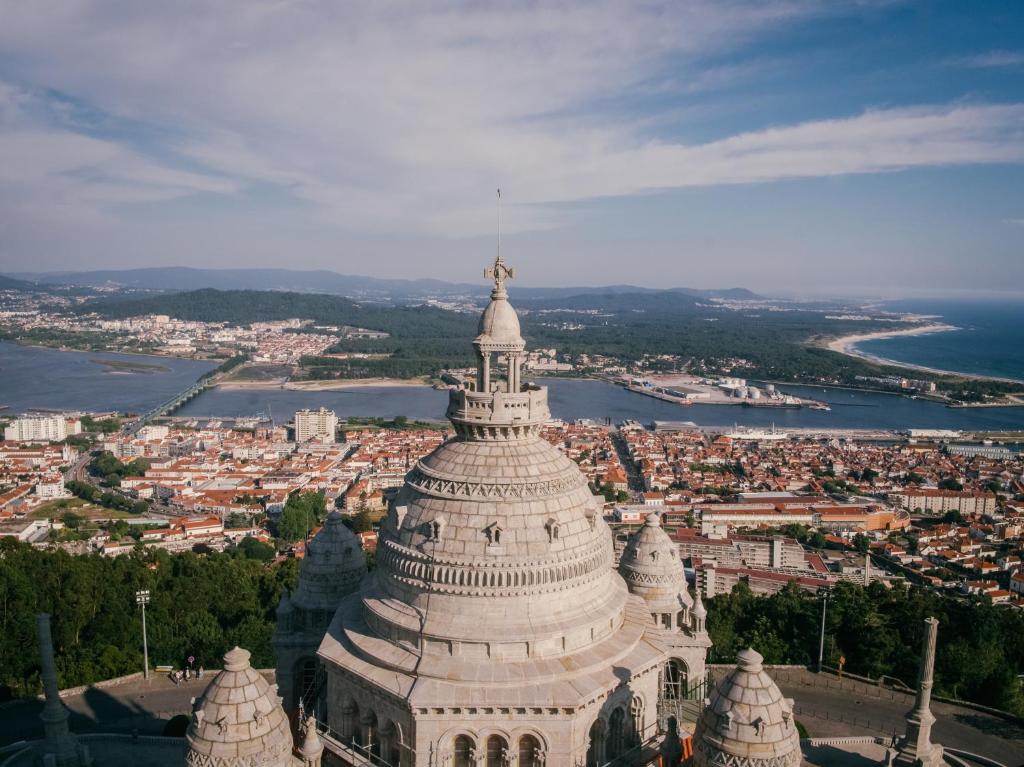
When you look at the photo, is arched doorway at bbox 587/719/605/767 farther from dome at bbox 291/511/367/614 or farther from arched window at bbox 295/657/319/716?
arched window at bbox 295/657/319/716

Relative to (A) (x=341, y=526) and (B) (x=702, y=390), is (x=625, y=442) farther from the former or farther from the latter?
(A) (x=341, y=526)

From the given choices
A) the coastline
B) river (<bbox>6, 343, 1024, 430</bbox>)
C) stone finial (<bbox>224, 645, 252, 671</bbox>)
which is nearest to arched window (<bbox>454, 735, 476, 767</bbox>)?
stone finial (<bbox>224, 645, 252, 671</bbox>)

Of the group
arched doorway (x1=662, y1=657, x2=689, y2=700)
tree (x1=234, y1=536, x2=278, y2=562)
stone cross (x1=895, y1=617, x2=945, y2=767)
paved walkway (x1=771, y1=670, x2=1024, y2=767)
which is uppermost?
stone cross (x1=895, y1=617, x2=945, y2=767)

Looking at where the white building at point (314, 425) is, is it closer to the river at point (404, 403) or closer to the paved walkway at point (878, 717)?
the river at point (404, 403)

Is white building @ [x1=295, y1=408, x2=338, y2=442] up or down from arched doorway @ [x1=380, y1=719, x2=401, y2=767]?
down

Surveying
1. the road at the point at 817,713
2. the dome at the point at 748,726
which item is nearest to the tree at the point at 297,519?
the road at the point at 817,713

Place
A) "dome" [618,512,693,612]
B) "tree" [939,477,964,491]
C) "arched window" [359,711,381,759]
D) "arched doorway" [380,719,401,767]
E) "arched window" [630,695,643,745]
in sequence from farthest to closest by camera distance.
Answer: "tree" [939,477,964,491] → "dome" [618,512,693,612] → "arched window" [630,695,643,745] → "arched window" [359,711,381,759] → "arched doorway" [380,719,401,767]
